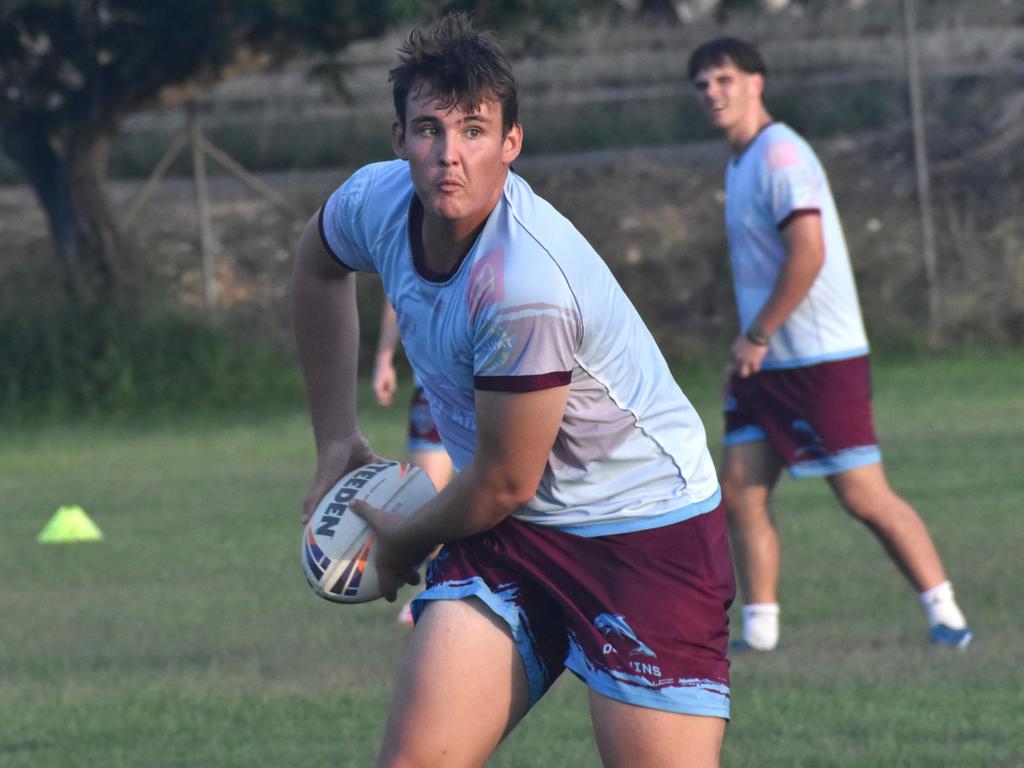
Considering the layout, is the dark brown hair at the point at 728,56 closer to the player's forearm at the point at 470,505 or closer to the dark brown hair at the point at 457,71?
the dark brown hair at the point at 457,71

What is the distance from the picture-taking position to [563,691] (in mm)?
6512

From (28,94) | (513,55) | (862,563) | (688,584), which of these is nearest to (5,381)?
(28,94)

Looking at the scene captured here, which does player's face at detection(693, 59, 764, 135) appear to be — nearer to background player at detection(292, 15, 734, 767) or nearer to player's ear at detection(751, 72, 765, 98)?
player's ear at detection(751, 72, 765, 98)

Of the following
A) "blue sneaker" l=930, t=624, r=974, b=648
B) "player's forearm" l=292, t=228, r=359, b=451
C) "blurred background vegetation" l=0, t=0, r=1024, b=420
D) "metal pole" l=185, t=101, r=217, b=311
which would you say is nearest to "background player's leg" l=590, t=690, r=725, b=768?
"player's forearm" l=292, t=228, r=359, b=451

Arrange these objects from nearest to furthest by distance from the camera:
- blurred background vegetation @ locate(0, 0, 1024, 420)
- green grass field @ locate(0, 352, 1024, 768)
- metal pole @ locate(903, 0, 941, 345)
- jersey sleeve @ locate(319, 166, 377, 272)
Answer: jersey sleeve @ locate(319, 166, 377, 272)
green grass field @ locate(0, 352, 1024, 768)
blurred background vegetation @ locate(0, 0, 1024, 420)
metal pole @ locate(903, 0, 941, 345)

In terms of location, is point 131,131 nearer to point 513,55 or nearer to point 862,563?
point 513,55

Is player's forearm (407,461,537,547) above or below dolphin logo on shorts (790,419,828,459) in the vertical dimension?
above

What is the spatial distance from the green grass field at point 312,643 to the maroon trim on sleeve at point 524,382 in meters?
2.16

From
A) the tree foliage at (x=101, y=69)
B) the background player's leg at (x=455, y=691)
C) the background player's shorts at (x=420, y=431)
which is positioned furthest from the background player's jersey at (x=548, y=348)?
the tree foliage at (x=101, y=69)

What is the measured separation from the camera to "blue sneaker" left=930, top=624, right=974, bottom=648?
22.5 feet

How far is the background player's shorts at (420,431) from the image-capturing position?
25.5ft

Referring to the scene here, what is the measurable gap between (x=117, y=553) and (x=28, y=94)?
8.78 metres

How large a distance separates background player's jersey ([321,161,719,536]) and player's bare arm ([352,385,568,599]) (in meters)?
0.05

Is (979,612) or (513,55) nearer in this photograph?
(979,612)
